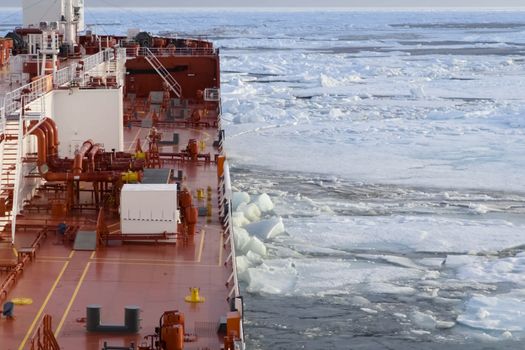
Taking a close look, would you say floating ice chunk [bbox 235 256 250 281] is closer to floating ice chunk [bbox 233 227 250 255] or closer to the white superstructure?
floating ice chunk [bbox 233 227 250 255]

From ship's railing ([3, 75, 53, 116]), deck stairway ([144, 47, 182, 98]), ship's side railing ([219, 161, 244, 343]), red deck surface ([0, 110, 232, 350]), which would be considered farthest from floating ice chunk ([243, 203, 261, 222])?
deck stairway ([144, 47, 182, 98])

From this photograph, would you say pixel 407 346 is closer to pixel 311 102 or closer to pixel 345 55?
pixel 311 102

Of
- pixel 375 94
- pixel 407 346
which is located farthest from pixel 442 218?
pixel 375 94

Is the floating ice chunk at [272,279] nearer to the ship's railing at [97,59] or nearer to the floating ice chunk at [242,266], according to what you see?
the floating ice chunk at [242,266]

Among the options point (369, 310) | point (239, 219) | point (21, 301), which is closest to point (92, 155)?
point (239, 219)

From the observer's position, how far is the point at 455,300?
1803 centimetres

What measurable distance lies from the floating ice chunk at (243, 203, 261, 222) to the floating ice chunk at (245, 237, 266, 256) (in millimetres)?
3170

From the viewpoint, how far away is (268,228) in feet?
73.5

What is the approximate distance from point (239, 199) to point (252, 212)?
47.5 inches

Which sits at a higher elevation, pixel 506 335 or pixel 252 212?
pixel 252 212

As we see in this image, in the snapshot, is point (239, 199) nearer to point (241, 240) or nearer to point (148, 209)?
point (241, 240)

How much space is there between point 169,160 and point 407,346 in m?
11.0

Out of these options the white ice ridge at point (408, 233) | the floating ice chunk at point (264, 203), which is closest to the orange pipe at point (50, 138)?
the white ice ridge at point (408, 233)

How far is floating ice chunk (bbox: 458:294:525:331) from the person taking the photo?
16.6m
